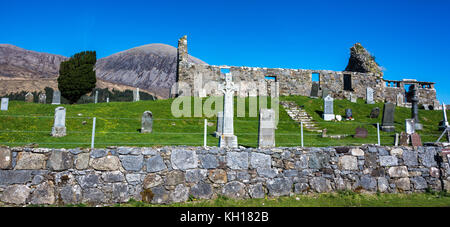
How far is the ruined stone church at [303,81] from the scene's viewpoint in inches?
1024

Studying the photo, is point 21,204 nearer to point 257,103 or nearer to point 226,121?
point 226,121

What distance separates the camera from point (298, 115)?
61.8ft

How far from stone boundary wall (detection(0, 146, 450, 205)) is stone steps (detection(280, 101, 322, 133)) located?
8331 mm

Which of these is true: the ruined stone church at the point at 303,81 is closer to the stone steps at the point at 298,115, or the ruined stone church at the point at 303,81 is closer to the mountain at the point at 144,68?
the stone steps at the point at 298,115

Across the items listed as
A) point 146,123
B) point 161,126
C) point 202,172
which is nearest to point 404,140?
point 202,172

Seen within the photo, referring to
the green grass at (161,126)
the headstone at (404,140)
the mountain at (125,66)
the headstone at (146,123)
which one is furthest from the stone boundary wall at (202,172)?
the mountain at (125,66)

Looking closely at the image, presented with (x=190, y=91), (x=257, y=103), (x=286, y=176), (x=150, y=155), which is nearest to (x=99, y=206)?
(x=150, y=155)

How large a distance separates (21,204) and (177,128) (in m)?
9.29

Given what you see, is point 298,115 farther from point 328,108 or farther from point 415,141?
point 415,141

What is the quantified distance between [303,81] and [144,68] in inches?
5120

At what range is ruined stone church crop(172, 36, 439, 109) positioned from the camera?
85.3 ft

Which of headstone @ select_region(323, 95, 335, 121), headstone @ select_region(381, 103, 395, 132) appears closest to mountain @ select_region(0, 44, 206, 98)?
headstone @ select_region(323, 95, 335, 121)

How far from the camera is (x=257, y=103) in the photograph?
844 inches
